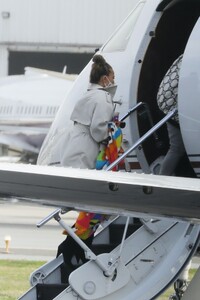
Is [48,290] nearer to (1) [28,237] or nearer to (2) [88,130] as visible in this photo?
(2) [88,130]

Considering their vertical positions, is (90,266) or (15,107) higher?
(90,266)

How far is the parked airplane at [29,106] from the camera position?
2041 inches

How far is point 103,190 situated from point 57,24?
49.1 metres

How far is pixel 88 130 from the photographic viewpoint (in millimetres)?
9930

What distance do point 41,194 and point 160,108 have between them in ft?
13.6

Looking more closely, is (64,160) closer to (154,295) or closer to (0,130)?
(154,295)

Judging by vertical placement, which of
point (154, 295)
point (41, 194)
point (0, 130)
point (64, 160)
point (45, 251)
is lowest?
point (0, 130)

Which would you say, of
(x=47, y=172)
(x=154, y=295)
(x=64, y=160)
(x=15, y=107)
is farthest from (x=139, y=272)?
(x=15, y=107)

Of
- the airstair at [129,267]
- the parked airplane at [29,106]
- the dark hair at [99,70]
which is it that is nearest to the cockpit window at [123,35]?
the dark hair at [99,70]

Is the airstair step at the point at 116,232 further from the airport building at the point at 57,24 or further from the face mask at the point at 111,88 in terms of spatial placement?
the airport building at the point at 57,24

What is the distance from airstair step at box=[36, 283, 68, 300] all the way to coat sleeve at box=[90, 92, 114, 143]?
115cm

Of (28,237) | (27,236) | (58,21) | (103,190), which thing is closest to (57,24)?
(58,21)

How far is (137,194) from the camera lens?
6.61 meters

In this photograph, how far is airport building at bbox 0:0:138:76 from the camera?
54.6 metres
